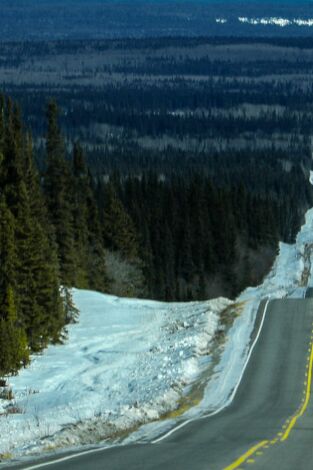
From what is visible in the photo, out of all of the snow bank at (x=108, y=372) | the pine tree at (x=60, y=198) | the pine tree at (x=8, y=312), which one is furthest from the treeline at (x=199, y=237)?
the pine tree at (x=8, y=312)

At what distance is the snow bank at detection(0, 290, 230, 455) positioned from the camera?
34.6 metres

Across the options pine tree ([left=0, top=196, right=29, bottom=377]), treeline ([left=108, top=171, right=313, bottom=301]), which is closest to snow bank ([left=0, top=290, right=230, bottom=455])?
pine tree ([left=0, top=196, right=29, bottom=377])

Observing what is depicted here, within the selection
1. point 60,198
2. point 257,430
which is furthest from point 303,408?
point 60,198

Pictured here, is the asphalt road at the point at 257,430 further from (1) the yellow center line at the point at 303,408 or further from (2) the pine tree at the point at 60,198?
(2) the pine tree at the point at 60,198

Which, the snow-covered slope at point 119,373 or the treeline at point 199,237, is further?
the treeline at point 199,237

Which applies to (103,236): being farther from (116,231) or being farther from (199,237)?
(199,237)

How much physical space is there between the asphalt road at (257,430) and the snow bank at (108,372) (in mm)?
2206

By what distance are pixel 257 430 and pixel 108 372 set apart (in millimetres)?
15905

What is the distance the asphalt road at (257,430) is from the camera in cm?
2667

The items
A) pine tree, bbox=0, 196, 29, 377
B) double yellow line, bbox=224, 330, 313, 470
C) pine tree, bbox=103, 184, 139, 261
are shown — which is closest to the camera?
double yellow line, bbox=224, 330, 313, 470

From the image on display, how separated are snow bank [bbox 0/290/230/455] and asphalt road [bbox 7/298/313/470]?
2206 millimetres

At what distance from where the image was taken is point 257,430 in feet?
109

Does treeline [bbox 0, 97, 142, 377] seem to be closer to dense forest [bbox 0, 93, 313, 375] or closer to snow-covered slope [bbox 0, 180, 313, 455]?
dense forest [bbox 0, 93, 313, 375]

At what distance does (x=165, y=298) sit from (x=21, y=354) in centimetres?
5852
